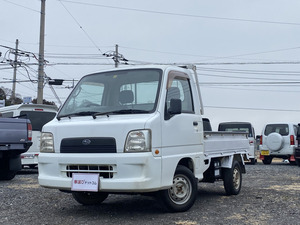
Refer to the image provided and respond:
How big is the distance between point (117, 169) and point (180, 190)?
1.21 meters

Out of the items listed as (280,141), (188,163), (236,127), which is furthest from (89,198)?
(236,127)

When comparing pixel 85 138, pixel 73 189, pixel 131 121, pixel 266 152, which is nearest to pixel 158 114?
pixel 131 121

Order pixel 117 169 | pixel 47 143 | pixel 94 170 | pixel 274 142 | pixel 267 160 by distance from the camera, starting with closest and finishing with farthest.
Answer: pixel 117 169
pixel 94 170
pixel 47 143
pixel 274 142
pixel 267 160

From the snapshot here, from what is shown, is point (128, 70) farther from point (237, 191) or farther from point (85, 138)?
point (237, 191)

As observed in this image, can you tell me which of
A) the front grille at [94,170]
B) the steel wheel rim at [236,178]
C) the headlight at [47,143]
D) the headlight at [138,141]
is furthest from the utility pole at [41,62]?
the headlight at [138,141]

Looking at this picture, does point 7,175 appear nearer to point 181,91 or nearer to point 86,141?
point 86,141

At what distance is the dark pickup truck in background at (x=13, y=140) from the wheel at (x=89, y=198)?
158 inches

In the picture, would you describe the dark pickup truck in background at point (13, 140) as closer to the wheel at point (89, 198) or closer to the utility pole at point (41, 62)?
the wheel at point (89, 198)

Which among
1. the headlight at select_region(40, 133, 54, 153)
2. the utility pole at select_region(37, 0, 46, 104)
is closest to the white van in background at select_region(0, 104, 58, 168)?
the headlight at select_region(40, 133, 54, 153)

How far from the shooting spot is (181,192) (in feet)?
20.5

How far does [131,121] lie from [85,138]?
713 millimetres

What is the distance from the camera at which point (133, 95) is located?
6.24 m

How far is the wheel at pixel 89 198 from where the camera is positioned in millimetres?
7027

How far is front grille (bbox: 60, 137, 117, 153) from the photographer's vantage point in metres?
5.62
